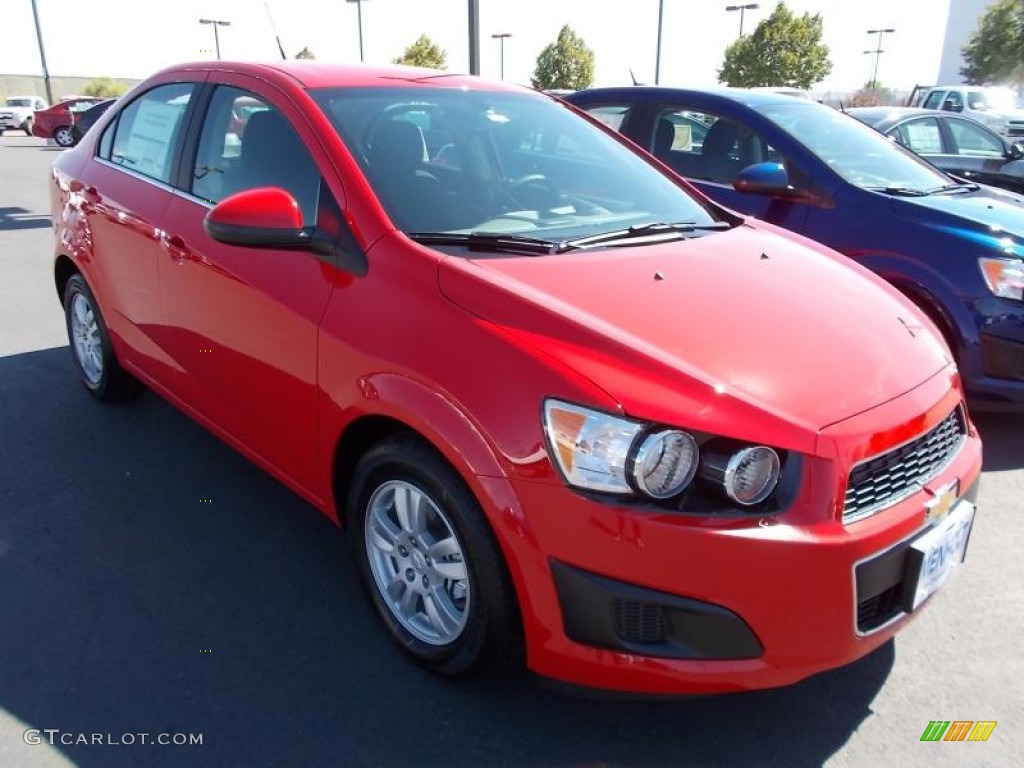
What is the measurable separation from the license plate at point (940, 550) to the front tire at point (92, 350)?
3.61 meters

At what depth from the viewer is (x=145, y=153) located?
3.72 m

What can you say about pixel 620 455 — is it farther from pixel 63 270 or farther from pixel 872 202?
pixel 63 270

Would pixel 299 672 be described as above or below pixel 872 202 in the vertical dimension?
below

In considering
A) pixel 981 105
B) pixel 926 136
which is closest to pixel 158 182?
pixel 926 136

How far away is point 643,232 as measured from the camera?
2877 millimetres

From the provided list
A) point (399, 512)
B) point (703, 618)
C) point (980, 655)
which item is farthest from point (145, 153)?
point (980, 655)

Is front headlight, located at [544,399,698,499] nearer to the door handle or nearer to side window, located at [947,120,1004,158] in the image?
the door handle

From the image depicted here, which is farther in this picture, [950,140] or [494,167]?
[950,140]

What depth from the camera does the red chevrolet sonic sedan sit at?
1.92 m

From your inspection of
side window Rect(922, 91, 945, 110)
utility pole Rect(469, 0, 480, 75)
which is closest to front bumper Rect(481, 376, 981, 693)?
utility pole Rect(469, 0, 480, 75)

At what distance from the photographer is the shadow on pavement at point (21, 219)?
1022 centimetres

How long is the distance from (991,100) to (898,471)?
63.0 ft

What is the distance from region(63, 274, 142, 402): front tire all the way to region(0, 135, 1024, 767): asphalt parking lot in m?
0.77

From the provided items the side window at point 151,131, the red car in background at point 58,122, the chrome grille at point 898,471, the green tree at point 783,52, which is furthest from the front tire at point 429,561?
the green tree at point 783,52
